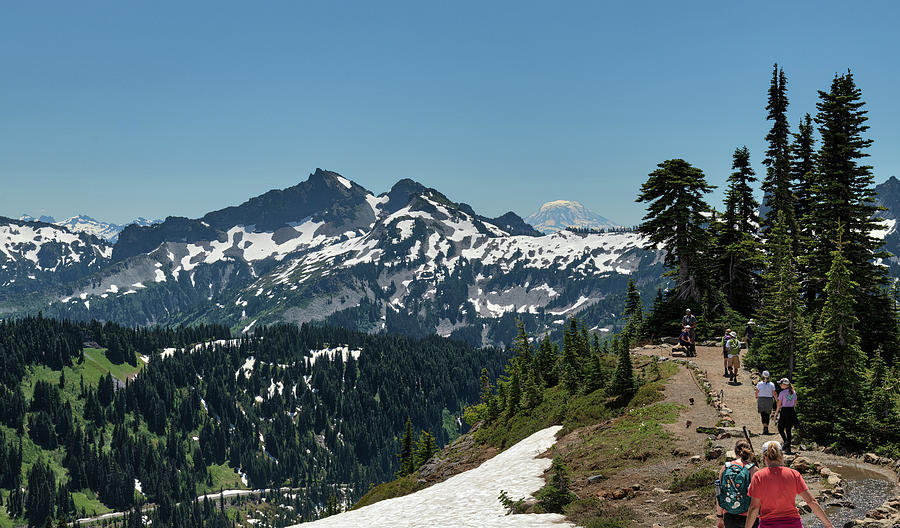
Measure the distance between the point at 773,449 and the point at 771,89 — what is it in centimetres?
6360

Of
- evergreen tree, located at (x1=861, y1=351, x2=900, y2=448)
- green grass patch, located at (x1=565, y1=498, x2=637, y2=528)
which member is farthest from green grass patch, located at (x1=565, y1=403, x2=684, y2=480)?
evergreen tree, located at (x1=861, y1=351, x2=900, y2=448)

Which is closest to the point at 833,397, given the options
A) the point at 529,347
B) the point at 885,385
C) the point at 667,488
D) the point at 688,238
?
Result: the point at 885,385

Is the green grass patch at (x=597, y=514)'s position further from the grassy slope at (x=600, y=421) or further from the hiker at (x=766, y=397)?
the hiker at (x=766, y=397)

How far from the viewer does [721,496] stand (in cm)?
1394

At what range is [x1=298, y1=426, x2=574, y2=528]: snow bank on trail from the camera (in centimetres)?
2361

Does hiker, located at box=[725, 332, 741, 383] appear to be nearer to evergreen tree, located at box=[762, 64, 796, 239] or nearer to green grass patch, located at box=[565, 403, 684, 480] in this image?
green grass patch, located at box=[565, 403, 684, 480]

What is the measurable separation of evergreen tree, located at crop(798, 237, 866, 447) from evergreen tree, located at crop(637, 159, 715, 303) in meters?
33.1

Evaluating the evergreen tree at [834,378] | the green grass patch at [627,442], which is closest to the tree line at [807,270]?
the evergreen tree at [834,378]

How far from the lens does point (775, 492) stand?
1276 centimetres

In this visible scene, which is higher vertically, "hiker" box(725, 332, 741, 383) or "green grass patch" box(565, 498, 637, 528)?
"hiker" box(725, 332, 741, 383)

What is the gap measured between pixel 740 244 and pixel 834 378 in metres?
37.3

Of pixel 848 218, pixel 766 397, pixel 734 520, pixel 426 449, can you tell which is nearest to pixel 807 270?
pixel 848 218

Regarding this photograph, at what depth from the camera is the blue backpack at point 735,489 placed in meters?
13.6

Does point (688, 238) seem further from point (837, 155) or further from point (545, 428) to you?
point (545, 428)
